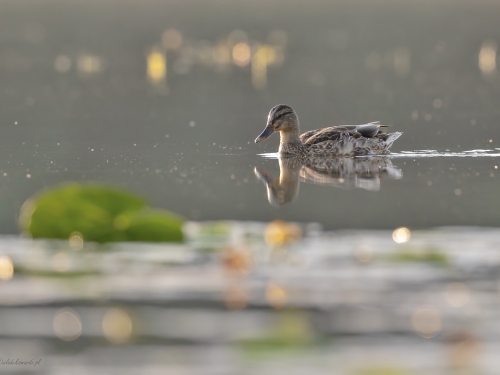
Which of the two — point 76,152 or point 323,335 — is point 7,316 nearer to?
point 323,335

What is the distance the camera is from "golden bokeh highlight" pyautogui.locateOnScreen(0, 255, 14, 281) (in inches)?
237

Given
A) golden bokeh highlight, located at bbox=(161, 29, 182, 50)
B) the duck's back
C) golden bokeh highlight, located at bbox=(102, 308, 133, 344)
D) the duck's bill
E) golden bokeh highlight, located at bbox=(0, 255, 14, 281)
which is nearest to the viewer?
golden bokeh highlight, located at bbox=(102, 308, 133, 344)

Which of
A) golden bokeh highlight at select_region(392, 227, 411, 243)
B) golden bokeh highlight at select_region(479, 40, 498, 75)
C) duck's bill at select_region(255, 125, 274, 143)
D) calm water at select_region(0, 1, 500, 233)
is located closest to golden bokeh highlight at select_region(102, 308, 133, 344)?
golden bokeh highlight at select_region(392, 227, 411, 243)

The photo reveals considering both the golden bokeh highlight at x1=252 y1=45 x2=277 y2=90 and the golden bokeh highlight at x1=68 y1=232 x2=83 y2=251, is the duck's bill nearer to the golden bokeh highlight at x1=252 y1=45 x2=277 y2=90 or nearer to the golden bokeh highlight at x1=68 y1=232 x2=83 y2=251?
the golden bokeh highlight at x1=68 y1=232 x2=83 y2=251

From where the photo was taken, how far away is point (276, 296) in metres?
5.56

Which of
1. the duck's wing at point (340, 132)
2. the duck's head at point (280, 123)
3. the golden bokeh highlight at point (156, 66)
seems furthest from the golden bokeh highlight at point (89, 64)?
the duck's wing at point (340, 132)

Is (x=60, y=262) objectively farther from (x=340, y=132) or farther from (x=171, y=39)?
(x=171, y=39)

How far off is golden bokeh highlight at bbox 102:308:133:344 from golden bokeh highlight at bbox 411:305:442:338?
129 centimetres

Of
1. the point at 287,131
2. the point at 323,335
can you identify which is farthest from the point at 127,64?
the point at 323,335

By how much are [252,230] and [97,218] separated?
1.01m

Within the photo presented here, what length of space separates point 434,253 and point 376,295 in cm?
86

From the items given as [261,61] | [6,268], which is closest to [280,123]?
[6,268]

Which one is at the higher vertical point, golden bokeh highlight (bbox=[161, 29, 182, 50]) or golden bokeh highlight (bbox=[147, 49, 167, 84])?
golden bokeh highlight (bbox=[161, 29, 182, 50])

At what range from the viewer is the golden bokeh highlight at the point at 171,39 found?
1149 inches
